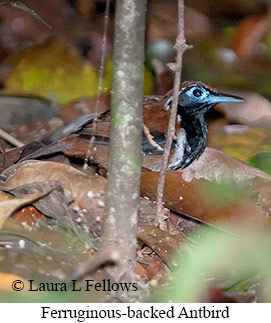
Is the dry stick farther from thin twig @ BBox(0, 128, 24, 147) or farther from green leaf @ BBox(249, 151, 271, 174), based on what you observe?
thin twig @ BBox(0, 128, 24, 147)

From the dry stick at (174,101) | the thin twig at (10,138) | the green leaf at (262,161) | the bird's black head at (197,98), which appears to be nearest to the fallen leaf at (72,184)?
the dry stick at (174,101)

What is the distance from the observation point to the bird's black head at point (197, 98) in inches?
185

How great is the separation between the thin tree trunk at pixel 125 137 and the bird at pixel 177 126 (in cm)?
151

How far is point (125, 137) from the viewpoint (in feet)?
9.04

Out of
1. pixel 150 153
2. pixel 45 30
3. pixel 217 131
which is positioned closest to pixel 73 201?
pixel 150 153

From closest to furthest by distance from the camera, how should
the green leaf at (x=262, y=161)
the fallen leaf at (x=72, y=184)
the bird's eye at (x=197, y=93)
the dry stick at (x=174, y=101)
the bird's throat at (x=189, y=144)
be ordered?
the dry stick at (x=174, y=101) < the fallen leaf at (x=72, y=184) < the green leaf at (x=262, y=161) < the bird's throat at (x=189, y=144) < the bird's eye at (x=197, y=93)

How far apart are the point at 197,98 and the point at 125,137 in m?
2.09

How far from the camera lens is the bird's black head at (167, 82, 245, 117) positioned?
185 inches

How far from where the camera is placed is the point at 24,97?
16.8 feet

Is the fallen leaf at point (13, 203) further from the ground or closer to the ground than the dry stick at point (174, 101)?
closer to the ground

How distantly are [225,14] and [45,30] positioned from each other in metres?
1.43

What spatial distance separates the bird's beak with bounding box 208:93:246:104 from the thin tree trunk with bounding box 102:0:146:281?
77.3 inches

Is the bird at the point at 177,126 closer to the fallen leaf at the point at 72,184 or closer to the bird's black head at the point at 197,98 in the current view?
the bird's black head at the point at 197,98

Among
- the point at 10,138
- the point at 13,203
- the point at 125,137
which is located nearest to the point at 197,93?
the point at 10,138
